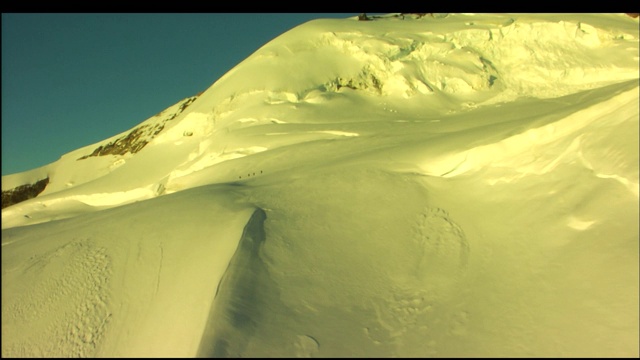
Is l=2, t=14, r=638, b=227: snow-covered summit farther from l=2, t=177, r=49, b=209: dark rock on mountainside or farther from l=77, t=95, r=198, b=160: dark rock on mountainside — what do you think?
l=2, t=177, r=49, b=209: dark rock on mountainside

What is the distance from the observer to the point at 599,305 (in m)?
3.30

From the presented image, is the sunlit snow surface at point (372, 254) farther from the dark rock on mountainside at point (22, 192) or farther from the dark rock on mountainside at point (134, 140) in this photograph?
the dark rock on mountainside at point (22, 192)

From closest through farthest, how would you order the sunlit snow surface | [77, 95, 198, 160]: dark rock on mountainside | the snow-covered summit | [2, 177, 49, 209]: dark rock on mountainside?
the sunlit snow surface → the snow-covered summit → [77, 95, 198, 160]: dark rock on mountainside → [2, 177, 49, 209]: dark rock on mountainside

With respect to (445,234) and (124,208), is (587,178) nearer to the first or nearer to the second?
(445,234)

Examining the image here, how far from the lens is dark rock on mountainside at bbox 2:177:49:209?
1648cm

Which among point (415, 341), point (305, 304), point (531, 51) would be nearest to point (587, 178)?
point (415, 341)

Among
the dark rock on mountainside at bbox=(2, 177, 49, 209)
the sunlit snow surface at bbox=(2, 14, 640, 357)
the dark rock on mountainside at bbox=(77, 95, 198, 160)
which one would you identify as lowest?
the sunlit snow surface at bbox=(2, 14, 640, 357)

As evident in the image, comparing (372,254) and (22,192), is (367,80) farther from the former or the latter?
(22,192)

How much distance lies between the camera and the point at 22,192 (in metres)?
16.8

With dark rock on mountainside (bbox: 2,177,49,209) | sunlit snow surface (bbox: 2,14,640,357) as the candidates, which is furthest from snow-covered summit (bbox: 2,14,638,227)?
dark rock on mountainside (bbox: 2,177,49,209)

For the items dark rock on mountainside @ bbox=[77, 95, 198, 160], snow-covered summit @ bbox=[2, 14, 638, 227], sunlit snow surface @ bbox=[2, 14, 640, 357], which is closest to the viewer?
sunlit snow surface @ bbox=[2, 14, 640, 357]

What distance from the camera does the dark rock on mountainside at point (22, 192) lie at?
16.5 metres

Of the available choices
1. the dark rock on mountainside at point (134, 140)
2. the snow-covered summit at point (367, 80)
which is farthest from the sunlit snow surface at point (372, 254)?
the dark rock on mountainside at point (134, 140)

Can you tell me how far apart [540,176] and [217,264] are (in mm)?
3906
